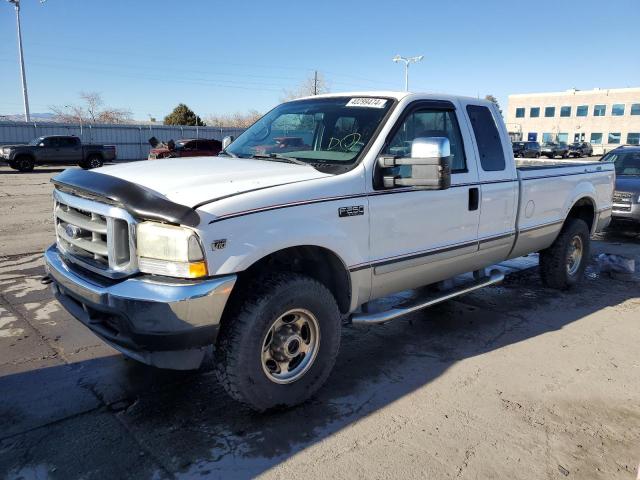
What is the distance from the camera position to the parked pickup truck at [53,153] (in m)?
23.2

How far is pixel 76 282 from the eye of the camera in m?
3.10

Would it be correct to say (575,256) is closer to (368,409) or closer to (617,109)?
(368,409)

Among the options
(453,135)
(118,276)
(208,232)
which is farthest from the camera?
(453,135)

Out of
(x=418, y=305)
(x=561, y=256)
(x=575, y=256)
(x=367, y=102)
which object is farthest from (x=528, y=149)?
(x=418, y=305)

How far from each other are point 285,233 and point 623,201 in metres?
8.74

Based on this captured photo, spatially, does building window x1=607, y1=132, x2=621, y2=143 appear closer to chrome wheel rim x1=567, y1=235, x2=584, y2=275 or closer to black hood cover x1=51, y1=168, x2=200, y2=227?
chrome wheel rim x1=567, y1=235, x2=584, y2=275

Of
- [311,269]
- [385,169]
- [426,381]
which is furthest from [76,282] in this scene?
[426,381]

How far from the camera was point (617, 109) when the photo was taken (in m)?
69.4

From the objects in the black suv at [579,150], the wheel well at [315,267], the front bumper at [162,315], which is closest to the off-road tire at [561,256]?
the wheel well at [315,267]

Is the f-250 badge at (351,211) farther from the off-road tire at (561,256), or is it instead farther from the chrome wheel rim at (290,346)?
Result: the off-road tire at (561,256)

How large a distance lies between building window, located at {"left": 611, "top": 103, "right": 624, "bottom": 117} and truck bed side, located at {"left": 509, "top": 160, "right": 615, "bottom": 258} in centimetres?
7369

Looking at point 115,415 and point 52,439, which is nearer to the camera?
point 52,439

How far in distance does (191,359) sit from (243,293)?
46 cm

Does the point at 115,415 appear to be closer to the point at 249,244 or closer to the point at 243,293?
the point at 243,293
